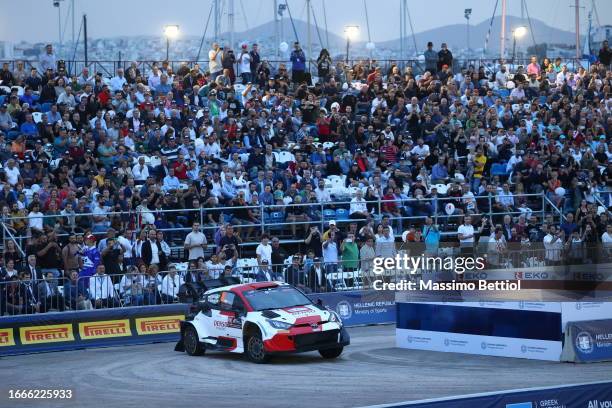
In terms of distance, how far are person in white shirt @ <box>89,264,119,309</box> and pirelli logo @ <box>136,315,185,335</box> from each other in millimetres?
761

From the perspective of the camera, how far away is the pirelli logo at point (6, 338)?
25219 millimetres

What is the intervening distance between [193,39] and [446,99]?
1218cm

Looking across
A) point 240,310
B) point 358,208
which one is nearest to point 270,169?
point 358,208

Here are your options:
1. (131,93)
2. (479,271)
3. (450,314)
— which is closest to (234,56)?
(131,93)

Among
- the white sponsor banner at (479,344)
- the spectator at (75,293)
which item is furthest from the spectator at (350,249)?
the spectator at (75,293)

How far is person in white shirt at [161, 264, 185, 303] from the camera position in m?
27.4

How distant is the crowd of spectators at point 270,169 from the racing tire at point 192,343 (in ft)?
10.1

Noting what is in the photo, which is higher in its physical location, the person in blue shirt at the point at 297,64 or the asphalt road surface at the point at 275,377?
the person in blue shirt at the point at 297,64

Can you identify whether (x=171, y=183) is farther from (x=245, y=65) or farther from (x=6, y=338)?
(x=245, y=65)

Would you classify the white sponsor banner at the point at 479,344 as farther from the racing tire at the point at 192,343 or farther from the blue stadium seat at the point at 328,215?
the blue stadium seat at the point at 328,215

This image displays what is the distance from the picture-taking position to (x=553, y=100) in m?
42.3

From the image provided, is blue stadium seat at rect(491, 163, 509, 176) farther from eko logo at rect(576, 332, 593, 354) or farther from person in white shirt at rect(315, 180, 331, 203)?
eko logo at rect(576, 332, 593, 354)

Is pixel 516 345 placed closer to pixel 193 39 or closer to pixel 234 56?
pixel 234 56

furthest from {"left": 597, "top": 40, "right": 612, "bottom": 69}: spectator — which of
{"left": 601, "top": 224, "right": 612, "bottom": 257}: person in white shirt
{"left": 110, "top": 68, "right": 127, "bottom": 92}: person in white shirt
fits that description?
{"left": 110, "top": 68, "right": 127, "bottom": 92}: person in white shirt
